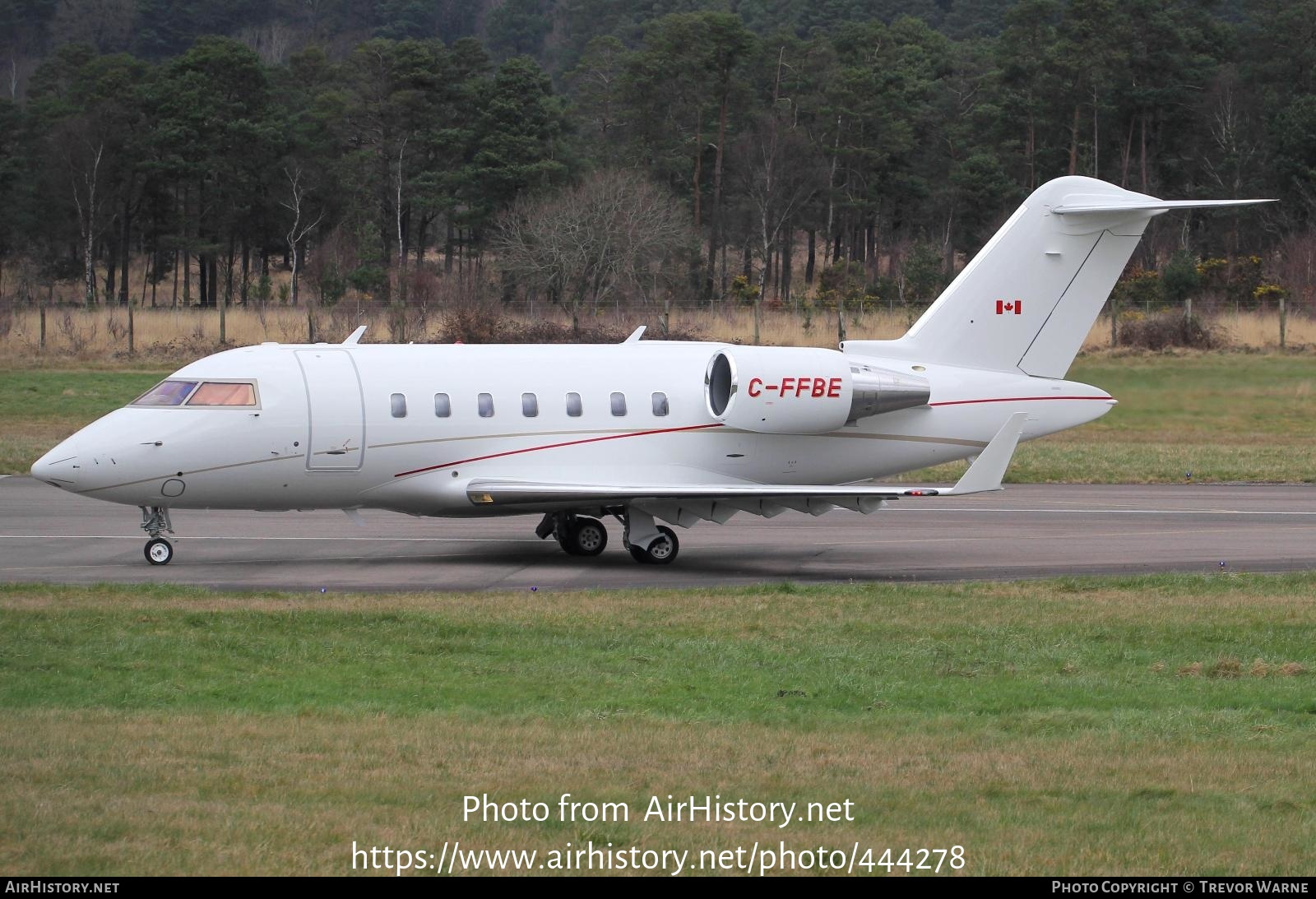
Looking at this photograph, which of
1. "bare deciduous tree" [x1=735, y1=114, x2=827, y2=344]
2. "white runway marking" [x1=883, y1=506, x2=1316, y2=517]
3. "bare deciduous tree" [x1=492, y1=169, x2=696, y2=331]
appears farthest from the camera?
"bare deciduous tree" [x1=735, y1=114, x2=827, y2=344]

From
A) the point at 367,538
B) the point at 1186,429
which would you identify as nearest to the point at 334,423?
the point at 367,538

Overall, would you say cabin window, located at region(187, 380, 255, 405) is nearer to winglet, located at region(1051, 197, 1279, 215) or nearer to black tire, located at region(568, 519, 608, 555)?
black tire, located at region(568, 519, 608, 555)

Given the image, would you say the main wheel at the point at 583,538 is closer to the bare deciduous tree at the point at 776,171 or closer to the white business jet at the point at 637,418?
the white business jet at the point at 637,418

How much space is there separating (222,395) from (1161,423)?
68.3ft

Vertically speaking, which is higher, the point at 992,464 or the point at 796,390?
the point at 796,390

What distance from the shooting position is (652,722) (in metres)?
11.7

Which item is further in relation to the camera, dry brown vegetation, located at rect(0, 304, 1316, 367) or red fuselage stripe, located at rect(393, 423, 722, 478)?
dry brown vegetation, located at rect(0, 304, 1316, 367)

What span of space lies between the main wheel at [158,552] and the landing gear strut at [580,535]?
512cm

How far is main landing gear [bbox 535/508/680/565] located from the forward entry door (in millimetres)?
2960

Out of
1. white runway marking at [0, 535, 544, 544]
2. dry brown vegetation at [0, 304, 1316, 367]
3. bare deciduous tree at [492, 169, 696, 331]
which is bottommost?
white runway marking at [0, 535, 544, 544]

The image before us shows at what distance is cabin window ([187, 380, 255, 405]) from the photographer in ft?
68.3

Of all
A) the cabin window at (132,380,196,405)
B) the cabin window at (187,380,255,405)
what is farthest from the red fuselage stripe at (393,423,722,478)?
the cabin window at (132,380,196,405)

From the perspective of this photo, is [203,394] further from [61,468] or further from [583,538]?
[583,538]

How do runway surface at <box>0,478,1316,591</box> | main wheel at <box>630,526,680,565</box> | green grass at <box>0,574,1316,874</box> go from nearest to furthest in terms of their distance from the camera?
green grass at <box>0,574,1316,874</box>
runway surface at <box>0,478,1316,591</box>
main wheel at <box>630,526,680,565</box>
